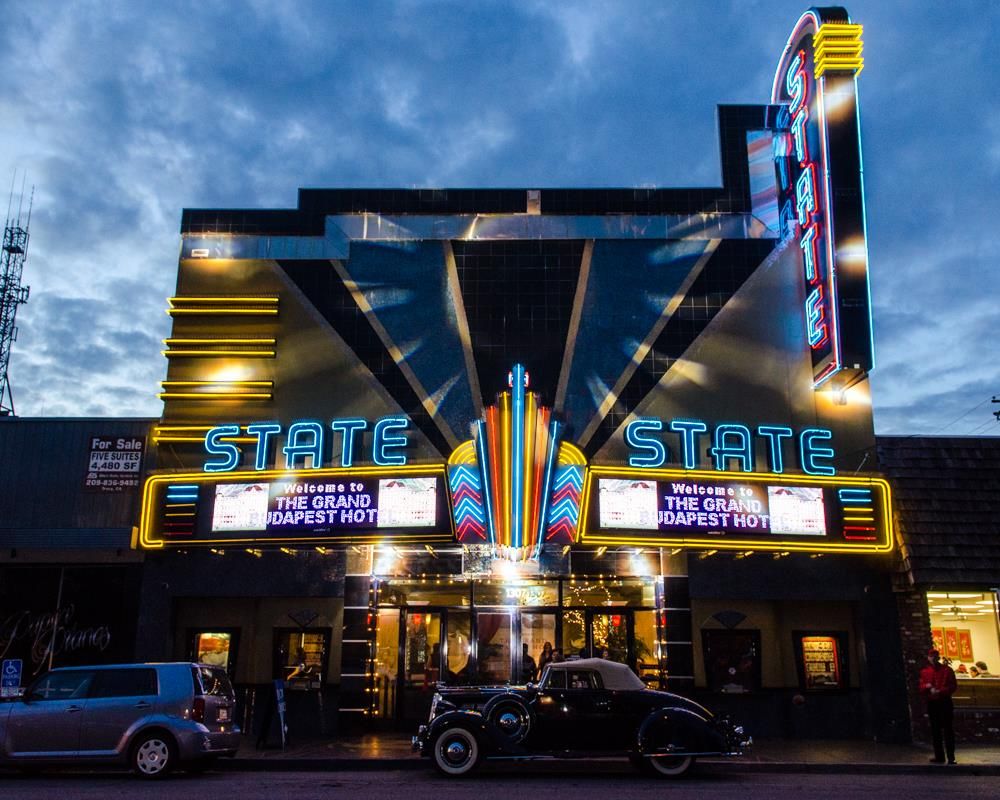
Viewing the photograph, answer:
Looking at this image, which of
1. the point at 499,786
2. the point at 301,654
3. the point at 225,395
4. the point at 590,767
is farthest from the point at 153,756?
the point at 225,395

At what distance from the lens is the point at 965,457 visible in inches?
779

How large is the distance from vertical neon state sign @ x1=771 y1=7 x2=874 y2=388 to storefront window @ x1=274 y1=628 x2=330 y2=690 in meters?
11.8

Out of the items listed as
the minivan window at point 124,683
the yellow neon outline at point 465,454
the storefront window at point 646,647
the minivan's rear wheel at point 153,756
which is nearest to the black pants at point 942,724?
the storefront window at point 646,647

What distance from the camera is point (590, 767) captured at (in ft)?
48.3

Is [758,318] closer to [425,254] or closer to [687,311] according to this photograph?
[687,311]

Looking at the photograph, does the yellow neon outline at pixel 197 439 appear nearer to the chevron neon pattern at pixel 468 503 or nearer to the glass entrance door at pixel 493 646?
the chevron neon pattern at pixel 468 503

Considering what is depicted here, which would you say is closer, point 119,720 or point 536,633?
point 119,720

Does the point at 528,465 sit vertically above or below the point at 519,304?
below

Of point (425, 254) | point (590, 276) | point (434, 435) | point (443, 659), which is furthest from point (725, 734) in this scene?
Answer: point (425, 254)

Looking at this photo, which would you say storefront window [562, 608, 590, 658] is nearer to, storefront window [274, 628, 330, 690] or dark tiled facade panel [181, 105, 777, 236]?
storefront window [274, 628, 330, 690]

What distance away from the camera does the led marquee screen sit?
681 inches

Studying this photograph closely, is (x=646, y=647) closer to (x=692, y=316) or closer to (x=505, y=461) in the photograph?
(x=505, y=461)

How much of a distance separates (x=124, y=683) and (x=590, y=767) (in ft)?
23.1

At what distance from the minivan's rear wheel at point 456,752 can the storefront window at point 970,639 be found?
10.8 metres
